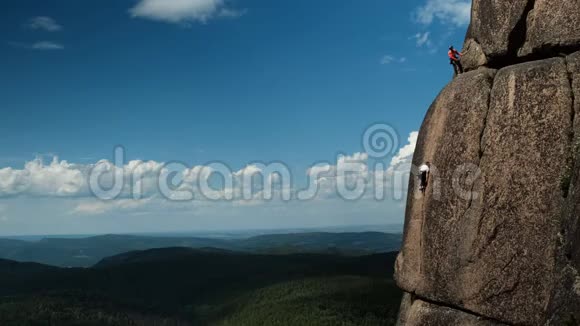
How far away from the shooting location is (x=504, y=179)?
2405cm

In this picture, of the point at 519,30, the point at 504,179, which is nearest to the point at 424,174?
the point at 504,179

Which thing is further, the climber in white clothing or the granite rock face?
the climber in white clothing

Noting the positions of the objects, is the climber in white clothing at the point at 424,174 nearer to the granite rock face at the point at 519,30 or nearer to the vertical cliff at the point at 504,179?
the vertical cliff at the point at 504,179

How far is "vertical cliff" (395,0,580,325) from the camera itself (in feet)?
73.3

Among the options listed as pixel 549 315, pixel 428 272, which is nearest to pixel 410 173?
pixel 428 272

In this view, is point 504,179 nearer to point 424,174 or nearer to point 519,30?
point 424,174

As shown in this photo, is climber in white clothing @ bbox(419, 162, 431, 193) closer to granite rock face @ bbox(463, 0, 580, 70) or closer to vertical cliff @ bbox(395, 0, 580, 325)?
vertical cliff @ bbox(395, 0, 580, 325)

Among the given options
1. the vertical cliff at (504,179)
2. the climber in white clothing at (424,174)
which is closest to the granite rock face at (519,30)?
the vertical cliff at (504,179)

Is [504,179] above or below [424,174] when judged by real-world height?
below

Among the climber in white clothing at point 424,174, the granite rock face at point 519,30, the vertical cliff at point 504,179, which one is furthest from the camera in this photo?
the climber in white clothing at point 424,174

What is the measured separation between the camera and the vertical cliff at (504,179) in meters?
22.3

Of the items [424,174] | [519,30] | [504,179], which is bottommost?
[504,179]

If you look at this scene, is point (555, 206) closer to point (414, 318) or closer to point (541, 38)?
point (541, 38)

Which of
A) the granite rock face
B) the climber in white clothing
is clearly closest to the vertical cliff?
the granite rock face
